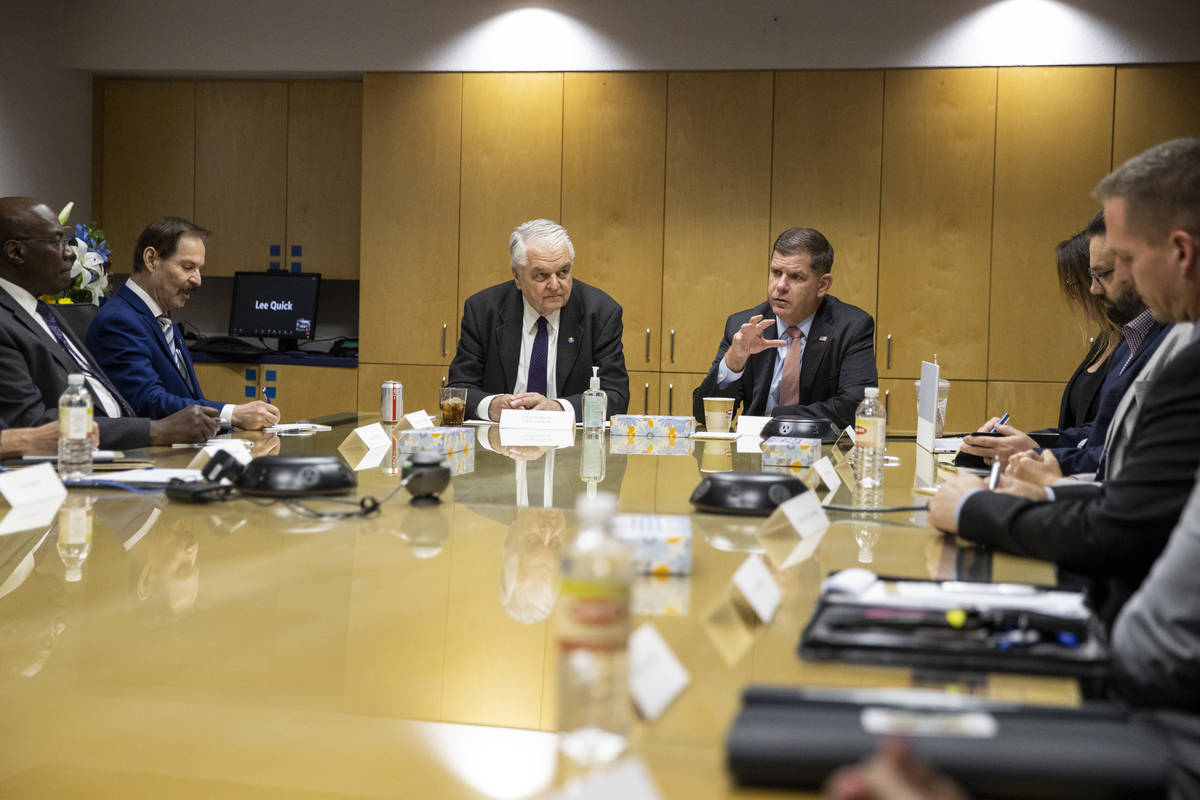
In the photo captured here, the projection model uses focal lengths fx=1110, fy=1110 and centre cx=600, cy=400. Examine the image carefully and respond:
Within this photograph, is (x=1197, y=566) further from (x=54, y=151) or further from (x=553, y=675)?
(x=54, y=151)

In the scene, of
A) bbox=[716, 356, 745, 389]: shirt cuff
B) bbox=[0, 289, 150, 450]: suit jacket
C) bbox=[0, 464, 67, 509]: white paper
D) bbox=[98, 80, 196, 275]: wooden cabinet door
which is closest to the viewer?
bbox=[0, 464, 67, 509]: white paper

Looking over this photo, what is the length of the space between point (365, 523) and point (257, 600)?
50 cm

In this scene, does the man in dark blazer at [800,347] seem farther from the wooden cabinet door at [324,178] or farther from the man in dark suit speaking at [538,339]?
the wooden cabinet door at [324,178]

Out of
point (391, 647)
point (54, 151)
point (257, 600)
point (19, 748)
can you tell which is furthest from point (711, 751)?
point (54, 151)

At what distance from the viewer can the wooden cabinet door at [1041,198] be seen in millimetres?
5535

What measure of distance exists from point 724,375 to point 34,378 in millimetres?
2283

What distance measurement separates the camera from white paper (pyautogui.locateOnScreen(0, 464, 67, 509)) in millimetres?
2008

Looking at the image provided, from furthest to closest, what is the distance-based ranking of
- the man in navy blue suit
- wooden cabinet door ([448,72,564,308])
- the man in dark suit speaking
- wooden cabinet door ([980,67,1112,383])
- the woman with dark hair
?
1. wooden cabinet door ([448,72,564,308])
2. wooden cabinet door ([980,67,1112,383])
3. the man in dark suit speaking
4. the man in navy blue suit
5. the woman with dark hair

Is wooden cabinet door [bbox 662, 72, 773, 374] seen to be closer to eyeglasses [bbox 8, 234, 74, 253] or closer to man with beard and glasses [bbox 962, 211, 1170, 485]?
man with beard and glasses [bbox 962, 211, 1170, 485]

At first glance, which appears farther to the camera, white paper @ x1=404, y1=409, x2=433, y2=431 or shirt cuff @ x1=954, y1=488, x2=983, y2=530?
white paper @ x1=404, y1=409, x2=433, y2=431

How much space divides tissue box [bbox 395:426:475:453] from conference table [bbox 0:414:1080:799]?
714 millimetres

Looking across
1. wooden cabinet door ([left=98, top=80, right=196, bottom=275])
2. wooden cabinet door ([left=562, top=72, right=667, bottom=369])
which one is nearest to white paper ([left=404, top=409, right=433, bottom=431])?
wooden cabinet door ([left=562, top=72, right=667, bottom=369])

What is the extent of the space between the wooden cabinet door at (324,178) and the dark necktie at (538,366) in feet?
8.14

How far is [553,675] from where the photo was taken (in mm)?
1141
